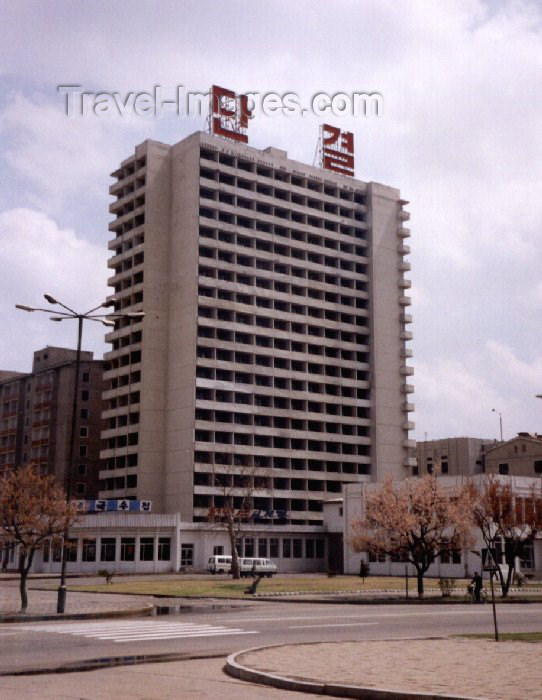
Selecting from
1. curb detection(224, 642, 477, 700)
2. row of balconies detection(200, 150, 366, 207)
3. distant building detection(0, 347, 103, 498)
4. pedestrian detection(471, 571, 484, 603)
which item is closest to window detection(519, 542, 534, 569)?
pedestrian detection(471, 571, 484, 603)

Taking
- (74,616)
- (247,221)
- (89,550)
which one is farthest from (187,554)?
(74,616)

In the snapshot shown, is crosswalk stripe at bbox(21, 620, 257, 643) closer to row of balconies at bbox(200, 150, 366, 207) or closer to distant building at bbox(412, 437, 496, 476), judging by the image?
row of balconies at bbox(200, 150, 366, 207)

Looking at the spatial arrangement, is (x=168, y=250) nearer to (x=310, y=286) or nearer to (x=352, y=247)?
(x=310, y=286)

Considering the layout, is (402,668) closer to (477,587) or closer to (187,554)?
(477,587)

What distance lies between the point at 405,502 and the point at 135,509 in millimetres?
50421

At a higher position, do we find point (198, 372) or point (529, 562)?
point (198, 372)

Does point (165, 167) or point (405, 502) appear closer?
point (405, 502)

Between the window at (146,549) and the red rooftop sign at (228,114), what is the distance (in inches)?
2132

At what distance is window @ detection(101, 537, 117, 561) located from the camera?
8700 centimetres

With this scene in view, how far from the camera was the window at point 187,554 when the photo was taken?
92125 mm

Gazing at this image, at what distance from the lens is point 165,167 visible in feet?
372

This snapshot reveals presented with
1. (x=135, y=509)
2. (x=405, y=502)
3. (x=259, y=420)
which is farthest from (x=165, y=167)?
(x=405, y=502)

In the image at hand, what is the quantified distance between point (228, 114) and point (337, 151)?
739 inches

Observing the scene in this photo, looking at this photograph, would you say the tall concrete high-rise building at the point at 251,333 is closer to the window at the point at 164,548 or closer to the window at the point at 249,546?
the window at the point at 249,546
